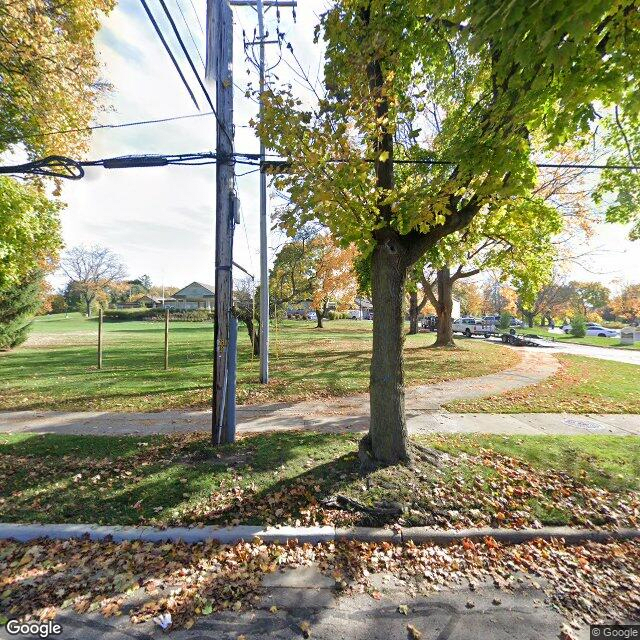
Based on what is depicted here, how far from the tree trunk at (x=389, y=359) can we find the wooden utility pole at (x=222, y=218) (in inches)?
91.5

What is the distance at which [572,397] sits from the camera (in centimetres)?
834

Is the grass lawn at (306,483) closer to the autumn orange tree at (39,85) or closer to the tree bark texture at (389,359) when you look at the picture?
the tree bark texture at (389,359)

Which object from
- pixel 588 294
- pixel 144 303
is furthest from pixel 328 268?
pixel 144 303

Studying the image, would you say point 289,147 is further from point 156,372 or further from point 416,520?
point 156,372

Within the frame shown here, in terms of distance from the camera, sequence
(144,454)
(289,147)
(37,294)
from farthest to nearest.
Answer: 1. (37,294)
2. (144,454)
3. (289,147)

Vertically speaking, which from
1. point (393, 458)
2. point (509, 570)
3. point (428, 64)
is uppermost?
point (428, 64)

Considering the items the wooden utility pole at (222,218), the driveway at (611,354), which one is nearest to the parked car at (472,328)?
the driveway at (611,354)

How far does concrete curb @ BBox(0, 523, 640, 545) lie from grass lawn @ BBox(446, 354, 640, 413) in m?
3.80

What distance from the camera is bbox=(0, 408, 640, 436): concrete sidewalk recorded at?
5914mm

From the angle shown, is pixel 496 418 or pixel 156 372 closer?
pixel 496 418

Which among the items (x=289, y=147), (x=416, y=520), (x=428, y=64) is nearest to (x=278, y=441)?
(x=416, y=520)

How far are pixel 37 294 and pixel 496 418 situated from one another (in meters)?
24.5

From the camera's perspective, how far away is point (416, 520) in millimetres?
3510

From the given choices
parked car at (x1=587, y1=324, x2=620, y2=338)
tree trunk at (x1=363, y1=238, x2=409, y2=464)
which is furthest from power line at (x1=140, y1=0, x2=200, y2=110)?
parked car at (x1=587, y1=324, x2=620, y2=338)
